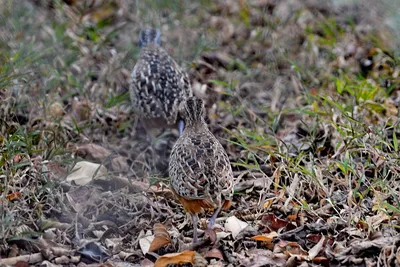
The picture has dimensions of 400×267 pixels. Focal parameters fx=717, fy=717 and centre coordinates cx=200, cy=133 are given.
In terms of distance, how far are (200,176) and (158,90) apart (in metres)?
2.32

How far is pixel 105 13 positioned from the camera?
32.7 feet

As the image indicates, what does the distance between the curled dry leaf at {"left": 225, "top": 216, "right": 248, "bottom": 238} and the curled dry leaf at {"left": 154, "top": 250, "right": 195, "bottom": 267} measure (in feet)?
1.87

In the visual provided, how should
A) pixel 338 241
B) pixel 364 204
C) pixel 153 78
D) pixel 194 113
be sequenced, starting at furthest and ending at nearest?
pixel 153 78 < pixel 194 113 < pixel 364 204 < pixel 338 241

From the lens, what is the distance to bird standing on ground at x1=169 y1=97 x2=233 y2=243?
516 cm

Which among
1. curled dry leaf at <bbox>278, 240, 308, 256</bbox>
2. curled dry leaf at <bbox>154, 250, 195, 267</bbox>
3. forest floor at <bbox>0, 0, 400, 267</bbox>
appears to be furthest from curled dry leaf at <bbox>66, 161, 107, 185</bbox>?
curled dry leaf at <bbox>278, 240, 308, 256</bbox>

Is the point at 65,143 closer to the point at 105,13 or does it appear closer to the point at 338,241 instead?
the point at 338,241

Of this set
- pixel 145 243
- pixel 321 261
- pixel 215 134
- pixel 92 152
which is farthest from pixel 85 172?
pixel 321 261

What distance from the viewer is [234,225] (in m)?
5.58

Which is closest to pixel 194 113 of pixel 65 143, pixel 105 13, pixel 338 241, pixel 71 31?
pixel 65 143

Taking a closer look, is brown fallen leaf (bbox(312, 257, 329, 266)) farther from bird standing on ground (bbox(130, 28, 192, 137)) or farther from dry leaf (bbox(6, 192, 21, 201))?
bird standing on ground (bbox(130, 28, 192, 137))

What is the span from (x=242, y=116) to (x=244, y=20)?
2786 millimetres

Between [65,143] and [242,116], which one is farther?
[242,116]

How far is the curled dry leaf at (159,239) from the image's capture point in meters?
5.28

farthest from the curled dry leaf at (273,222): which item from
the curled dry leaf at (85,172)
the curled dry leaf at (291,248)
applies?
the curled dry leaf at (85,172)
